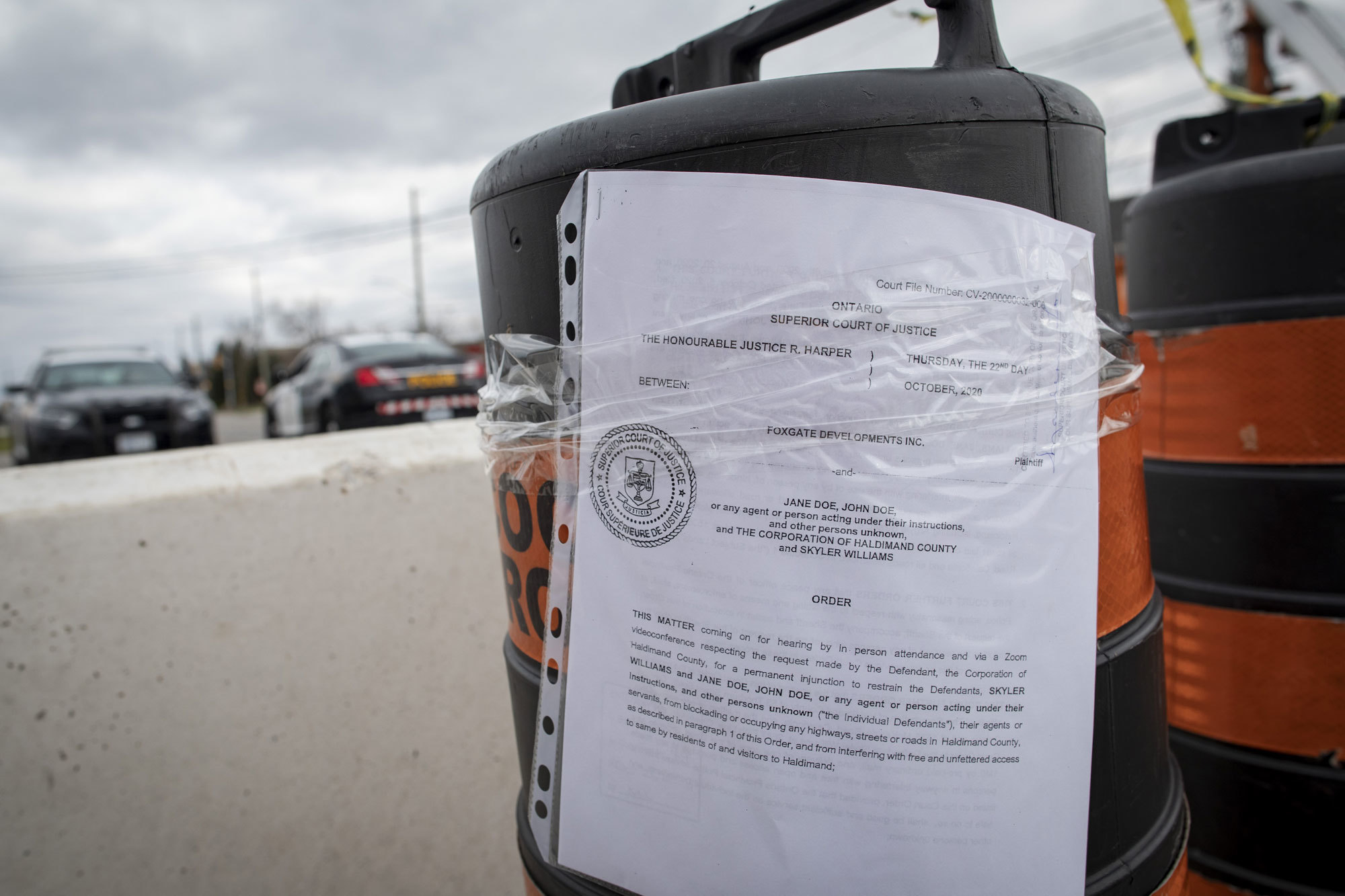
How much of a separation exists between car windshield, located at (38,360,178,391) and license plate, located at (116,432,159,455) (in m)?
0.82

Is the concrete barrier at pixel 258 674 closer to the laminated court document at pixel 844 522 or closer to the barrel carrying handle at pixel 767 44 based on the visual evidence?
the barrel carrying handle at pixel 767 44

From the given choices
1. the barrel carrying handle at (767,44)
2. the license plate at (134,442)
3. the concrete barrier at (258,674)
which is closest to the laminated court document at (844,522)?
the barrel carrying handle at (767,44)

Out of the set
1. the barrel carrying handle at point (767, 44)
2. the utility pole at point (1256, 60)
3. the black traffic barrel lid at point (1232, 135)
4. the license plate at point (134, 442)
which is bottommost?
the license plate at point (134, 442)

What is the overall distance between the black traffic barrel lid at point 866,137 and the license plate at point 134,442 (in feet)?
32.5

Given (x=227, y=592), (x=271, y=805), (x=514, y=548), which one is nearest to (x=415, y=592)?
(x=227, y=592)

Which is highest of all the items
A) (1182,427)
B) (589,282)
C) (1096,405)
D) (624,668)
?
(589,282)

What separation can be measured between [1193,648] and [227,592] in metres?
2.06

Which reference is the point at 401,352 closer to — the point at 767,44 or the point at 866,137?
the point at 767,44

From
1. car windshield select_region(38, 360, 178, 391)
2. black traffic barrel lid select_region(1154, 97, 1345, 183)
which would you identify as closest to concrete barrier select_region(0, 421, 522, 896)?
black traffic barrel lid select_region(1154, 97, 1345, 183)

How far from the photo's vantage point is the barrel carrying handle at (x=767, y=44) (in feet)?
2.64

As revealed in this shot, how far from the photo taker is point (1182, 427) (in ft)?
5.11

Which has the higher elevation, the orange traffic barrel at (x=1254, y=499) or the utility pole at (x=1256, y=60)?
the utility pole at (x=1256, y=60)

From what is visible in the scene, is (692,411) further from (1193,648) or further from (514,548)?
(1193,648)

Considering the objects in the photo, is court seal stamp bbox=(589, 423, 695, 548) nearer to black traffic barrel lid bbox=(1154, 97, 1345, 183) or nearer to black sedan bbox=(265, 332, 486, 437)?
black traffic barrel lid bbox=(1154, 97, 1345, 183)
